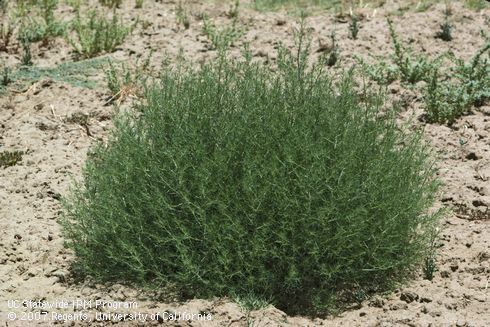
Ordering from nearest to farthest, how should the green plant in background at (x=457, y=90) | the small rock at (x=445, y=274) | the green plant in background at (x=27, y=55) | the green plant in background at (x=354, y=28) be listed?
the small rock at (x=445, y=274), the green plant in background at (x=457, y=90), the green plant in background at (x=27, y=55), the green plant in background at (x=354, y=28)

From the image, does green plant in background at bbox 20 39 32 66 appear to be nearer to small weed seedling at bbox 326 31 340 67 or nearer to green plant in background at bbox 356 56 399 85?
small weed seedling at bbox 326 31 340 67

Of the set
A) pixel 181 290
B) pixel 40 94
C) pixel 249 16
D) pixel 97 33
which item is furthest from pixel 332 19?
pixel 181 290

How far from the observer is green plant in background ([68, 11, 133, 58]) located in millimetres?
6555

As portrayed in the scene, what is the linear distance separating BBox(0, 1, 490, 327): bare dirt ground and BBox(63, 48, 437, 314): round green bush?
0.15 metres

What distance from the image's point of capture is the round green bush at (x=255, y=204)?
3822 mm

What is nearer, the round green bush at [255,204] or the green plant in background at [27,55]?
the round green bush at [255,204]

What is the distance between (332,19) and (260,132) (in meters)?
3.11

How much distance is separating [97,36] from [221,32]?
3.23 ft

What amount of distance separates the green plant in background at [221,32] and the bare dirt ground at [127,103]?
8 centimetres

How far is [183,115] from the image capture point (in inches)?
167

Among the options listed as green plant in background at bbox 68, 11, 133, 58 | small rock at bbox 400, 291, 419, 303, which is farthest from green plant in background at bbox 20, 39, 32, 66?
small rock at bbox 400, 291, 419, 303

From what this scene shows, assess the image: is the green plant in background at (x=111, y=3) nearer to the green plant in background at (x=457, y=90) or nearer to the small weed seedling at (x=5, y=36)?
the small weed seedling at (x=5, y=36)

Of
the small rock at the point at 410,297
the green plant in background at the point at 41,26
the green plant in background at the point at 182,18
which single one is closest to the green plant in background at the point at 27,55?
the green plant in background at the point at 41,26

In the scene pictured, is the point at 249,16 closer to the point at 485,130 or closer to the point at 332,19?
the point at 332,19
